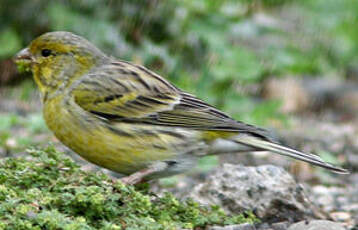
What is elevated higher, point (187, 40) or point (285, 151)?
point (285, 151)

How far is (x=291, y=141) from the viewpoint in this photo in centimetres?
746

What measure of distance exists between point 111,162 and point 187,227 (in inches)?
34.0

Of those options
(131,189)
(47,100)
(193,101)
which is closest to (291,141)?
(193,101)

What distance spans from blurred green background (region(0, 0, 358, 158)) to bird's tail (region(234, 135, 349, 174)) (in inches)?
109

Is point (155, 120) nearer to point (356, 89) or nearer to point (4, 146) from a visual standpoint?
point (4, 146)

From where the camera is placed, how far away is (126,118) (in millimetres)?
4891

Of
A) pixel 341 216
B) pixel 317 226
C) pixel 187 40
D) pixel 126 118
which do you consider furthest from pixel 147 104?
pixel 187 40

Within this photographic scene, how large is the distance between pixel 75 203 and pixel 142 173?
87cm

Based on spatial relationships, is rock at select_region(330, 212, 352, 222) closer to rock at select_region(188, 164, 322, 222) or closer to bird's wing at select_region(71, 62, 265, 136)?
rock at select_region(188, 164, 322, 222)

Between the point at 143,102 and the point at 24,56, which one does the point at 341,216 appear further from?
the point at 24,56

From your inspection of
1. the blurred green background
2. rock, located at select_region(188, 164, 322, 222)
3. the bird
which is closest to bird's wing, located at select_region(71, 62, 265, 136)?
the bird

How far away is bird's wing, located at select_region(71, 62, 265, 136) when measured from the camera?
4.86 m

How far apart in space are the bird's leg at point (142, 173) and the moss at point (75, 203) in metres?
0.17

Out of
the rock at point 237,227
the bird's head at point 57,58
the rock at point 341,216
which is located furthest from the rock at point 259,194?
the bird's head at point 57,58
